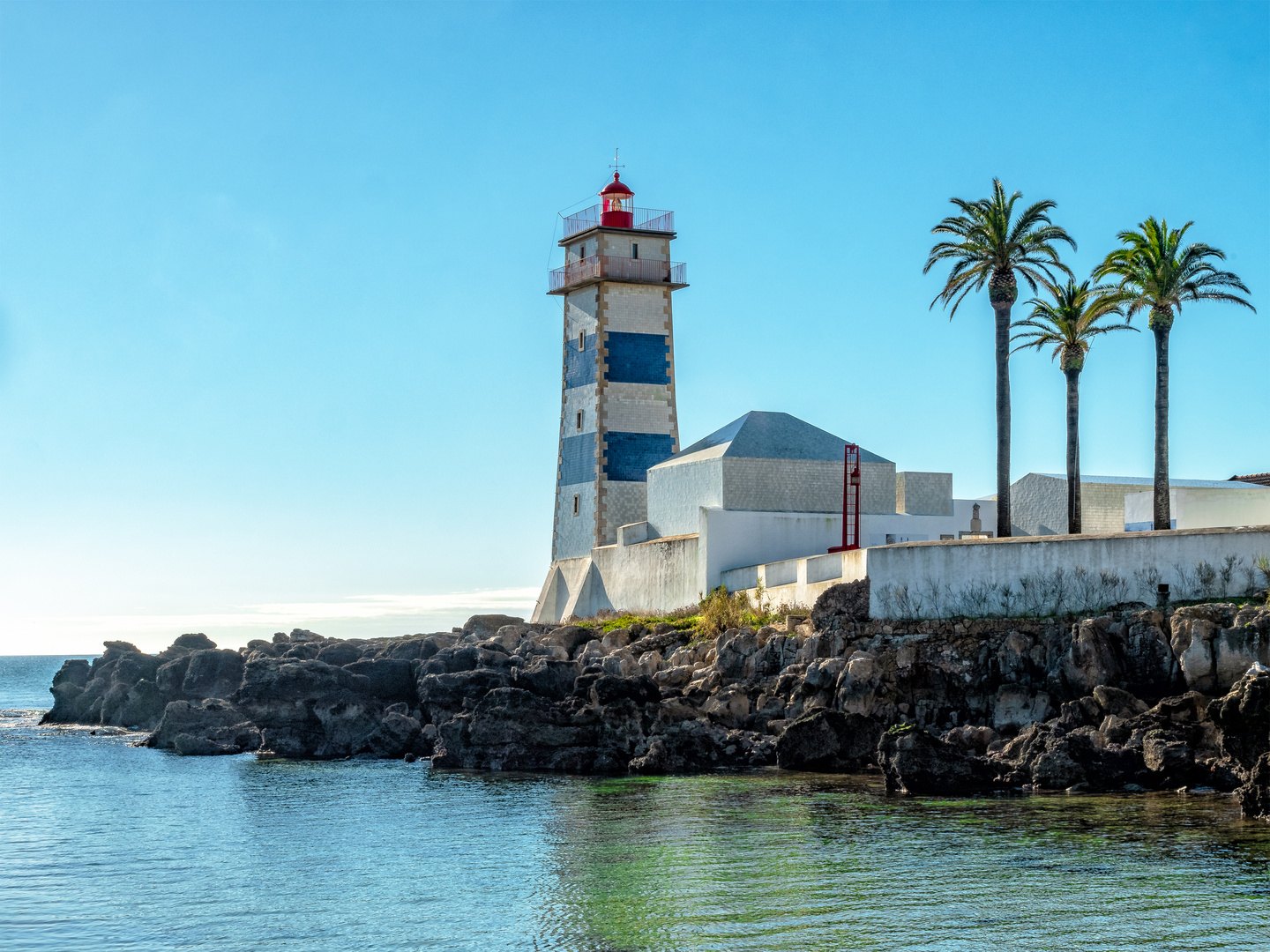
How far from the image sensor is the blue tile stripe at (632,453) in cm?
4691

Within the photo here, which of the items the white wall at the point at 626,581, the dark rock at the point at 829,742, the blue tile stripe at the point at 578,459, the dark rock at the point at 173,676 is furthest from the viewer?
the blue tile stripe at the point at 578,459

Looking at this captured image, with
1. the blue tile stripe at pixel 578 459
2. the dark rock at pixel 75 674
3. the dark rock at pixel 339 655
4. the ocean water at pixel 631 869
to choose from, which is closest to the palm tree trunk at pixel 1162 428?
the ocean water at pixel 631 869

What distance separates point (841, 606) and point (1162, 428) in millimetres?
8746

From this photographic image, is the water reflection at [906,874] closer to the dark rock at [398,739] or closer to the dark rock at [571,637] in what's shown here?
the dark rock at [398,739]

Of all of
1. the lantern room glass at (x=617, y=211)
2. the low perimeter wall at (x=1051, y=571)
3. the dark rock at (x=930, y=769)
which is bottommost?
the dark rock at (x=930, y=769)

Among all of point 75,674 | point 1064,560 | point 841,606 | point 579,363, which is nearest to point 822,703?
point 841,606

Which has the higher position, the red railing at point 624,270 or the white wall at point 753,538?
the red railing at point 624,270

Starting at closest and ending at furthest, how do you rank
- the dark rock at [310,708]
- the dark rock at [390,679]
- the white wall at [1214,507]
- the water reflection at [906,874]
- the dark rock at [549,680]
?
1. the water reflection at [906,874]
2. the dark rock at [549,680]
3. the dark rock at [310,708]
4. the dark rock at [390,679]
5. the white wall at [1214,507]

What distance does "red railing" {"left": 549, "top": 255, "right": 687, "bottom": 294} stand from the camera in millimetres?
47500

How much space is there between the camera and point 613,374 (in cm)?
4719

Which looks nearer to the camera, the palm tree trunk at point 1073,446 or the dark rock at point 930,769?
the dark rock at point 930,769

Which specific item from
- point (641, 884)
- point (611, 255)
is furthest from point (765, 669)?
point (611, 255)

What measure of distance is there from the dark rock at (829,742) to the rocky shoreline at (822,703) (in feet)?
0.12

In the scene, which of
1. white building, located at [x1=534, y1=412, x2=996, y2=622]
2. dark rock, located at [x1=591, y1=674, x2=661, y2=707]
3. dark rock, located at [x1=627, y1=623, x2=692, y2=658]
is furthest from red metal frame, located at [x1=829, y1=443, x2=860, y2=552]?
dark rock, located at [x1=591, y1=674, x2=661, y2=707]
